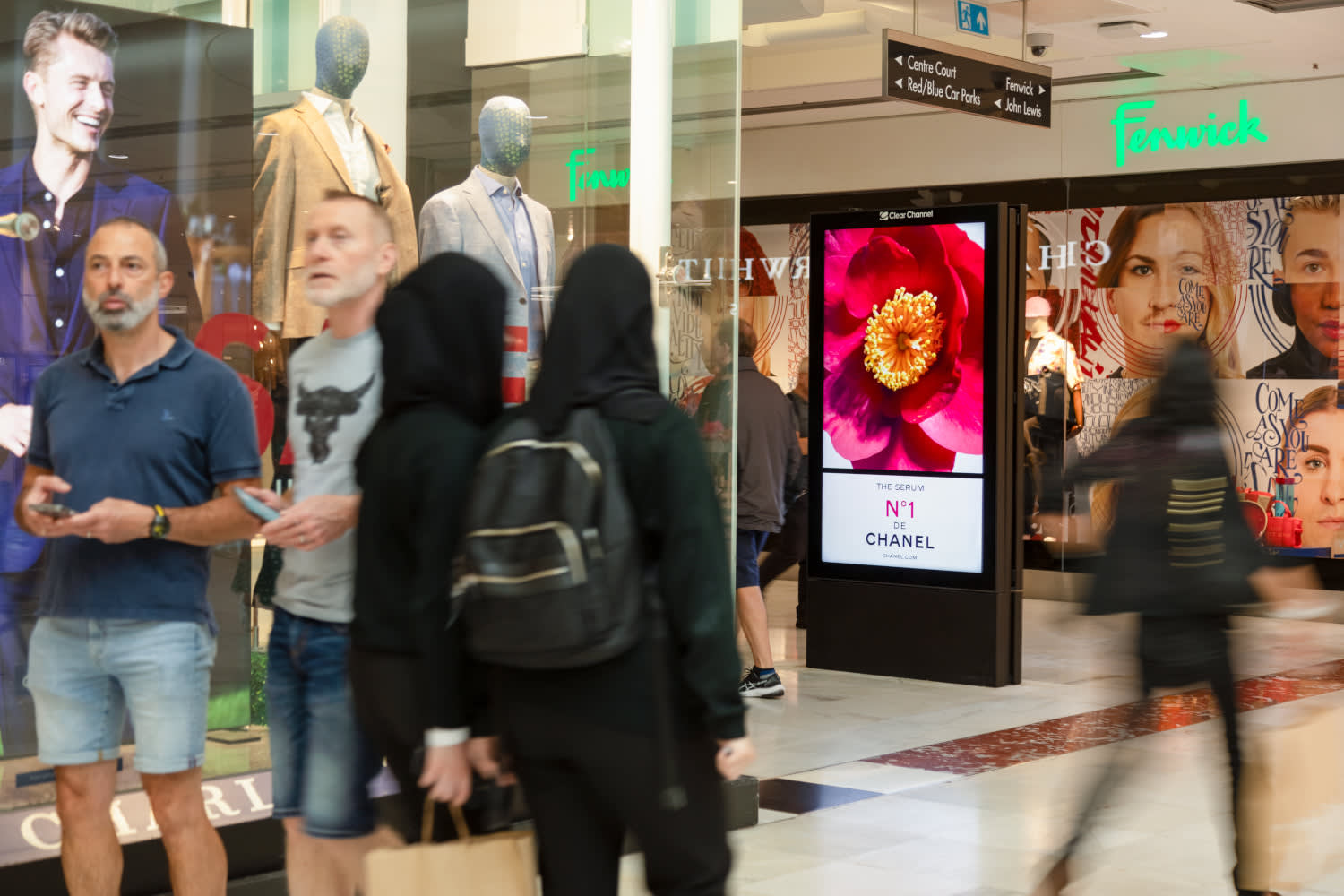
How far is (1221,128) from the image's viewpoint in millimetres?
11484

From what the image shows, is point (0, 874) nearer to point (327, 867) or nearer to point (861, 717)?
point (327, 867)

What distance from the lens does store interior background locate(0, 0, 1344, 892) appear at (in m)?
4.40

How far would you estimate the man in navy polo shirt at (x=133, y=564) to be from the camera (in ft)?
10.8

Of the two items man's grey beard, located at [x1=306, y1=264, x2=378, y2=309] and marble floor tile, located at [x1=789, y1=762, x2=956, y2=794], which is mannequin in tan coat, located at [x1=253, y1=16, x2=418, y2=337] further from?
marble floor tile, located at [x1=789, y1=762, x2=956, y2=794]

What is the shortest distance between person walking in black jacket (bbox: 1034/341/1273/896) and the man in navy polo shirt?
6.42ft

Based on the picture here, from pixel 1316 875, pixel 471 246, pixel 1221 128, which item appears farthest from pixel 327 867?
pixel 1221 128

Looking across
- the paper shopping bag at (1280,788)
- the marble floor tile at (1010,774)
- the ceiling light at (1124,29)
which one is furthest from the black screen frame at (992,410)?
the paper shopping bag at (1280,788)

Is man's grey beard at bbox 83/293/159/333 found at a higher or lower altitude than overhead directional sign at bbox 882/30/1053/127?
lower

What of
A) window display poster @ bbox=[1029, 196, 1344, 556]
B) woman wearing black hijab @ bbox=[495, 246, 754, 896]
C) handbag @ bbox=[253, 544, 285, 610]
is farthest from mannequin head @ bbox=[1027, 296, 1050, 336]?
woman wearing black hijab @ bbox=[495, 246, 754, 896]

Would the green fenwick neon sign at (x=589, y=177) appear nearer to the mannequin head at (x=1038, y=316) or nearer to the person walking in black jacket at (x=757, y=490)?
the person walking in black jacket at (x=757, y=490)

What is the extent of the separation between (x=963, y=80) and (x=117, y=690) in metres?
6.03

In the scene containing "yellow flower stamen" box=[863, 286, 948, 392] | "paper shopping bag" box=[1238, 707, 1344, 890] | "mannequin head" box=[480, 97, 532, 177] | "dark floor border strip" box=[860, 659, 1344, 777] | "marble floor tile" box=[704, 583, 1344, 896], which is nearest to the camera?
"paper shopping bag" box=[1238, 707, 1344, 890]

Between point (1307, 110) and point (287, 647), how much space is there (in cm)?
996

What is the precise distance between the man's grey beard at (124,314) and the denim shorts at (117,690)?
62cm
